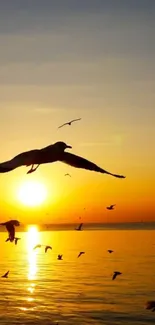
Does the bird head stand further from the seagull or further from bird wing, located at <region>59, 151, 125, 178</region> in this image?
the seagull

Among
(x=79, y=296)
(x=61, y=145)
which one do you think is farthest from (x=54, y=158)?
(x=79, y=296)

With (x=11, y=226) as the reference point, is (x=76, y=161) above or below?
below

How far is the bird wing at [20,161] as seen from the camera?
28.6 ft

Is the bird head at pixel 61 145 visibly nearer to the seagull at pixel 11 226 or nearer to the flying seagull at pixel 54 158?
the flying seagull at pixel 54 158

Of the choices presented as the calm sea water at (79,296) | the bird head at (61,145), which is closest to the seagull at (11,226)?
the bird head at (61,145)

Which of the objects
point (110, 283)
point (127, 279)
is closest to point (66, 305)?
point (110, 283)

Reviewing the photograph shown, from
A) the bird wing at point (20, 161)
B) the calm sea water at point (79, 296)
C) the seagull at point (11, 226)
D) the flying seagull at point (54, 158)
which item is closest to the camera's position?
the bird wing at point (20, 161)

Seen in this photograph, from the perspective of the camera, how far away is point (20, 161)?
932cm

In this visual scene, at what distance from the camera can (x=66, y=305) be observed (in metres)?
43.8

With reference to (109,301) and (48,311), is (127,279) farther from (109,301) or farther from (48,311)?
(48,311)

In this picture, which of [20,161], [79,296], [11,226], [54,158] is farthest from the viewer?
[79,296]

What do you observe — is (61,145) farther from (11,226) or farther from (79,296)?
(79,296)

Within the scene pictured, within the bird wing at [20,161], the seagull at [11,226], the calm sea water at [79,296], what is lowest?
the bird wing at [20,161]

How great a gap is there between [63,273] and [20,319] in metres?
31.4
